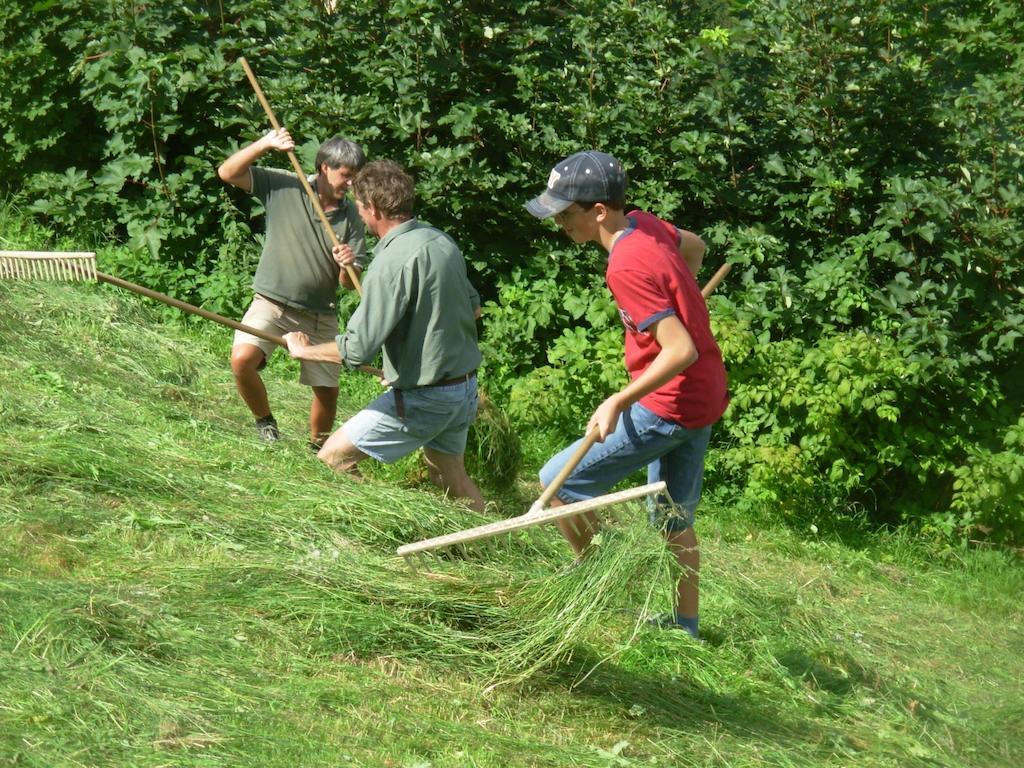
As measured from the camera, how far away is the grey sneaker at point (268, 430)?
22.5 feet

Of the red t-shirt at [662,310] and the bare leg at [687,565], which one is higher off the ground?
the red t-shirt at [662,310]

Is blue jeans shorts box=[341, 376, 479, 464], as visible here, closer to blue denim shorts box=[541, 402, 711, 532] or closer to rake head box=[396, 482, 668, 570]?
blue denim shorts box=[541, 402, 711, 532]

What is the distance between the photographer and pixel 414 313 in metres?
5.38

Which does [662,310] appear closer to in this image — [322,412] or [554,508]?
[554,508]

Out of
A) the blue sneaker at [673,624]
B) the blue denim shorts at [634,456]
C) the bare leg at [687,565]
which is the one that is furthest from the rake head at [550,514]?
the blue sneaker at [673,624]

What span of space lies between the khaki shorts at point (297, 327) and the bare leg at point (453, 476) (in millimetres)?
1032

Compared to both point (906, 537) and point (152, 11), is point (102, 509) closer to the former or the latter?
point (906, 537)

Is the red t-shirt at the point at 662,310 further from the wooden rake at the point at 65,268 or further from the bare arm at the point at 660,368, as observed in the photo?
the wooden rake at the point at 65,268

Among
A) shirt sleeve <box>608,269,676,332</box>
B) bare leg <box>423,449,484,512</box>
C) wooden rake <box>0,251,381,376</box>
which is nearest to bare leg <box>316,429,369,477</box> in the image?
bare leg <box>423,449,484,512</box>

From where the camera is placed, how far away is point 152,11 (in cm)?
937

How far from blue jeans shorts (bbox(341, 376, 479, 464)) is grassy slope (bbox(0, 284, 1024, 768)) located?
240mm

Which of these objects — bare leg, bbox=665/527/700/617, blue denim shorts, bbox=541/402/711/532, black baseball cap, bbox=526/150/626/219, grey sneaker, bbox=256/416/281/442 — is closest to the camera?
black baseball cap, bbox=526/150/626/219

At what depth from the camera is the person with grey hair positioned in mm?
6742

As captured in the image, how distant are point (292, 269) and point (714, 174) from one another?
281cm
